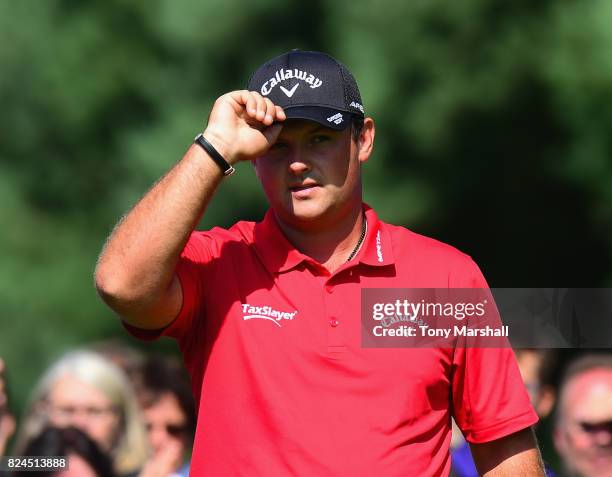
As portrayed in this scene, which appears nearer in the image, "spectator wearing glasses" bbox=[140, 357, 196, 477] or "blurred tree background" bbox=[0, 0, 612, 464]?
"spectator wearing glasses" bbox=[140, 357, 196, 477]

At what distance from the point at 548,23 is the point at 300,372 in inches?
245

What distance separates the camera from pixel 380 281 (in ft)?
10.0

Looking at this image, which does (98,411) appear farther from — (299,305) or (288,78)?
(288,78)

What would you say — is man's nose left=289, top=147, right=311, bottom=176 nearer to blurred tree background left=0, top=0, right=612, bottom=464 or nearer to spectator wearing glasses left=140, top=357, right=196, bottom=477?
spectator wearing glasses left=140, top=357, right=196, bottom=477

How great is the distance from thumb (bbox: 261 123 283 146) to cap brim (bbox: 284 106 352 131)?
39mm

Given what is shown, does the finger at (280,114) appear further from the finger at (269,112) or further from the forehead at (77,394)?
the forehead at (77,394)

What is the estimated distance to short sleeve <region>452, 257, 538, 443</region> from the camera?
298cm

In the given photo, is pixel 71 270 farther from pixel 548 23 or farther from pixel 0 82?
pixel 548 23

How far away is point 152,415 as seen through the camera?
16.9 feet

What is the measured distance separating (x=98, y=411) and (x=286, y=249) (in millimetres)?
2198

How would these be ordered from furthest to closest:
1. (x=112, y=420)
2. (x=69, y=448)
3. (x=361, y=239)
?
(x=112, y=420), (x=69, y=448), (x=361, y=239)

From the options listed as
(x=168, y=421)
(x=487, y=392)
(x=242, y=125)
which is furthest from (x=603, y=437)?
(x=242, y=125)

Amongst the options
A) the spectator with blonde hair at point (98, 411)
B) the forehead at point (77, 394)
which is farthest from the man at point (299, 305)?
the forehead at point (77, 394)

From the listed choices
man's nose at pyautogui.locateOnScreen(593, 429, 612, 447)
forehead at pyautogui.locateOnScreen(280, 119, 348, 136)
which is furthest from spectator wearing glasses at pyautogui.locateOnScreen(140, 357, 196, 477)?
forehead at pyautogui.locateOnScreen(280, 119, 348, 136)
